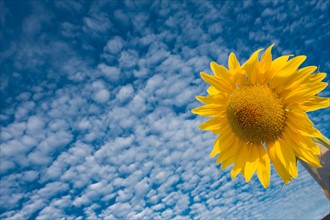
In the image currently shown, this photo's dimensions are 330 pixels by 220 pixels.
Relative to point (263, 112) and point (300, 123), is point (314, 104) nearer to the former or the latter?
point (300, 123)

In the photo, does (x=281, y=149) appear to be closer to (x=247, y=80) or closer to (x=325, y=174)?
(x=247, y=80)

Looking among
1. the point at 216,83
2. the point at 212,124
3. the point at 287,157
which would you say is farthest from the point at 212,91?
the point at 287,157

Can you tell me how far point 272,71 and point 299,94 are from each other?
0.32 metres

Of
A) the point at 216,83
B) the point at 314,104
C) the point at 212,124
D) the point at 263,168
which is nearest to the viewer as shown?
the point at 314,104

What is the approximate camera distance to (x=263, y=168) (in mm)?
2818

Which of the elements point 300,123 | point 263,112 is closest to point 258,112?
point 263,112

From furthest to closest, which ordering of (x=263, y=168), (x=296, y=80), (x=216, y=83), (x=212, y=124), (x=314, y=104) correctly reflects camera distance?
(x=212, y=124)
(x=216, y=83)
(x=263, y=168)
(x=296, y=80)
(x=314, y=104)

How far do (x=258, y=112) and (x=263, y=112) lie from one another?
1.7 inches

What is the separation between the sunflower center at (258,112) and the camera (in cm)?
285

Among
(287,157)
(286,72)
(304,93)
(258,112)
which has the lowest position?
(287,157)

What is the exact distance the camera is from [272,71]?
279cm

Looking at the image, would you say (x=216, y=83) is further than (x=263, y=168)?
Yes

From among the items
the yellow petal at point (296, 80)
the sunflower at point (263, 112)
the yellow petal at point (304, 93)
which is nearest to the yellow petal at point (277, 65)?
the sunflower at point (263, 112)

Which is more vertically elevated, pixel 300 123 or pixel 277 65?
pixel 277 65
